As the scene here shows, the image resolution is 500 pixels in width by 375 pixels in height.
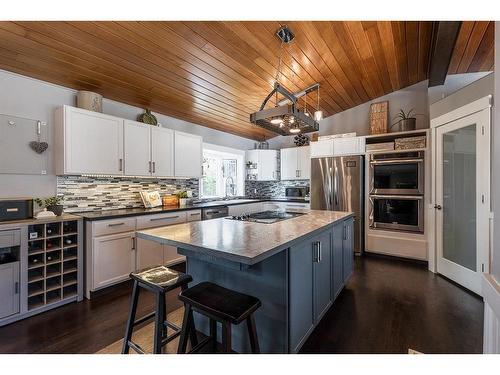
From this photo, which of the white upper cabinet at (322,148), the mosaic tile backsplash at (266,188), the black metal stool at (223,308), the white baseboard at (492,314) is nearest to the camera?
the white baseboard at (492,314)

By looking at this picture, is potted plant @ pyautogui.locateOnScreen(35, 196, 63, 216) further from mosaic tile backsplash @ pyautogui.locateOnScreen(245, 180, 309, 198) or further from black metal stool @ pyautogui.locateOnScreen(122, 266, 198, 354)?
mosaic tile backsplash @ pyautogui.locateOnScreen(245, 180, 309, 198)

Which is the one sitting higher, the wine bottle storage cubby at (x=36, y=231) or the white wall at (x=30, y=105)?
the white wall at (x=30, y=105)

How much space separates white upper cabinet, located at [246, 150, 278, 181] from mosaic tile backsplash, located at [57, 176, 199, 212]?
217 cm

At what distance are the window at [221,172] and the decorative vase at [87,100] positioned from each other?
200 centimetres

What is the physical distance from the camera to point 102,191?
3.16 metres

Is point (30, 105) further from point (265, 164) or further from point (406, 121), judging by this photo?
point (406, 121)

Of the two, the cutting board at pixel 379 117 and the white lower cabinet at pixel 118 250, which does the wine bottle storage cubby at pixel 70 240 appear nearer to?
the white lower cabinet at pixel 118 250

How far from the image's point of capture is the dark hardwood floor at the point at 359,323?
70.2 inches

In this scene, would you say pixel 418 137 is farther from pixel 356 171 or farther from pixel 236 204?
pixel 236 204

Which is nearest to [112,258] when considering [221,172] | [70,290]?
[70,290]

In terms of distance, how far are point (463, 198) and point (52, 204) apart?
181 inches

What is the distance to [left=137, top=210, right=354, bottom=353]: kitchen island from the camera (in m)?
1.39

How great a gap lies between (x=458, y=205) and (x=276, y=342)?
288 centimetres

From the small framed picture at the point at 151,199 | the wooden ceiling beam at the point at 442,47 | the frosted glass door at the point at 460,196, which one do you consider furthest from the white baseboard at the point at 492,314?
the small framed picture at the point at 151,199
